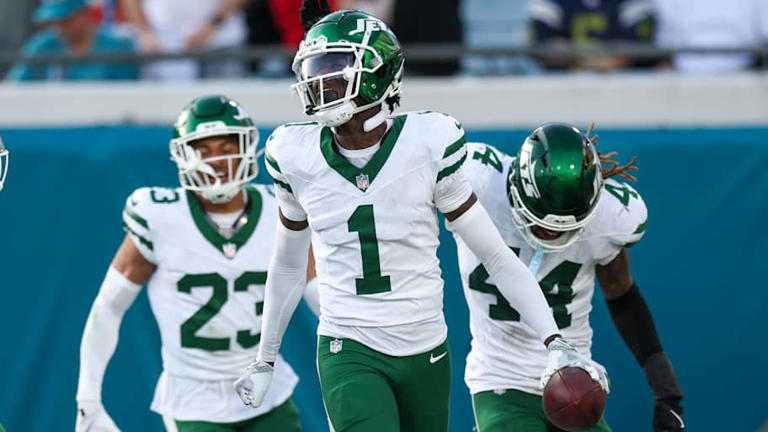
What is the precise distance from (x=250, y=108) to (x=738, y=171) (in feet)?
8.10

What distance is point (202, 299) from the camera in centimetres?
449

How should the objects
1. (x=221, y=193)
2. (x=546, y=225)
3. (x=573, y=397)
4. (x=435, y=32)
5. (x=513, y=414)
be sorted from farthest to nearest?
1. (x=435, y=32)
2. (x=221, y=193)
3. (x=513, y=414)
4. (x=546, y=225)
5. (x=573, y=397)

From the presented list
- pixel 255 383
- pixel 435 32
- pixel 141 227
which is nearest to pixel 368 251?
pixel 255 383

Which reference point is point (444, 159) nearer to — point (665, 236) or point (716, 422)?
point (665, 236)

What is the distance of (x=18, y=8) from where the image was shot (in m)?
7.32

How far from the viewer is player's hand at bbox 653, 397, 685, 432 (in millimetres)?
4230

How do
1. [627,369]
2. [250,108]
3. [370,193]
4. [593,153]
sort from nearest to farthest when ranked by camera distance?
[370,193] → [593,153] → [627,369] → [250,108]

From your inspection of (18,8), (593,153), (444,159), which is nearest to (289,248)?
(444,159)

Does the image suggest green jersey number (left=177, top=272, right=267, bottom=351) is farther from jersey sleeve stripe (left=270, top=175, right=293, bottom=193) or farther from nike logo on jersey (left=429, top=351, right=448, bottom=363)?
nike logo on jersey (left=429, top=351, right=448, bottom=363)

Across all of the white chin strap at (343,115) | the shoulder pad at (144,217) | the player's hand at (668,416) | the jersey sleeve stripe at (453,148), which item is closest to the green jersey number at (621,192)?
the player's hand at (668,416)

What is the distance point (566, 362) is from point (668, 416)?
940 mm

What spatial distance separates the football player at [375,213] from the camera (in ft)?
11.7

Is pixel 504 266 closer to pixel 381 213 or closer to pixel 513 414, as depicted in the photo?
pixel 381 213

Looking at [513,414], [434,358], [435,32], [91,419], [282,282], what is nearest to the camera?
[434,358]
